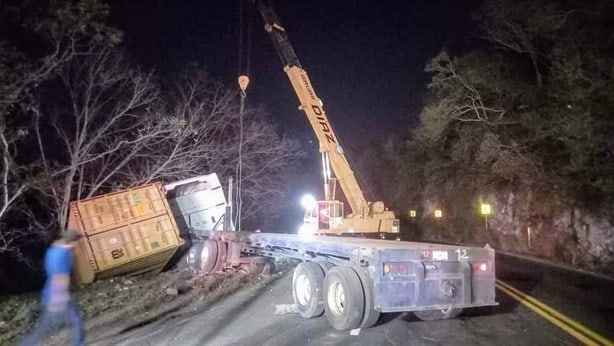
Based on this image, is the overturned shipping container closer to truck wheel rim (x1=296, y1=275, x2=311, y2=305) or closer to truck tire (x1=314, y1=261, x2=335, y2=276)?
truck wheel rim (x1=296, y1=275, x2=311, y2=305)

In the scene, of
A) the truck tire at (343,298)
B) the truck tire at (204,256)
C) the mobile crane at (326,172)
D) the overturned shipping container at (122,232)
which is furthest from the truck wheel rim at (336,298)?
the mobile crane at (326,172)

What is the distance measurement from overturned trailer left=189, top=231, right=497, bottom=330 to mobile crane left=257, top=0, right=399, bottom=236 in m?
10.0

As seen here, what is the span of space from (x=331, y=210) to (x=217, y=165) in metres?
10.8

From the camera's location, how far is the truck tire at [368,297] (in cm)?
777

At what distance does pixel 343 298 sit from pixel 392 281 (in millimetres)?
906

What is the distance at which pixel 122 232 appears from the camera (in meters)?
15.4

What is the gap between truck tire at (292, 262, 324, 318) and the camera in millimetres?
8836

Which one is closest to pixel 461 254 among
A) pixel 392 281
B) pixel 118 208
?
pixel 392 281

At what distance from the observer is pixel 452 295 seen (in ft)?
A: 26.2

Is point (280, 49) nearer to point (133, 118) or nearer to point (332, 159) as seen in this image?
point (332, 159)

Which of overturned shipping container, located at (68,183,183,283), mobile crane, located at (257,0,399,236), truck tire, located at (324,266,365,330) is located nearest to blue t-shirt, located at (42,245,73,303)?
truck tire, located at (324,266,365,330)

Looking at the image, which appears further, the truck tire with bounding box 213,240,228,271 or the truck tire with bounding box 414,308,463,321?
the truck tire with bounding box 213,240,228,271

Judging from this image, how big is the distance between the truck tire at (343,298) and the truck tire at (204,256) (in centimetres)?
760

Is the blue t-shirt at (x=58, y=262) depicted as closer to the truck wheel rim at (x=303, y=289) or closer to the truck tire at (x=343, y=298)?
the truck tire at (x=343, y=298)
